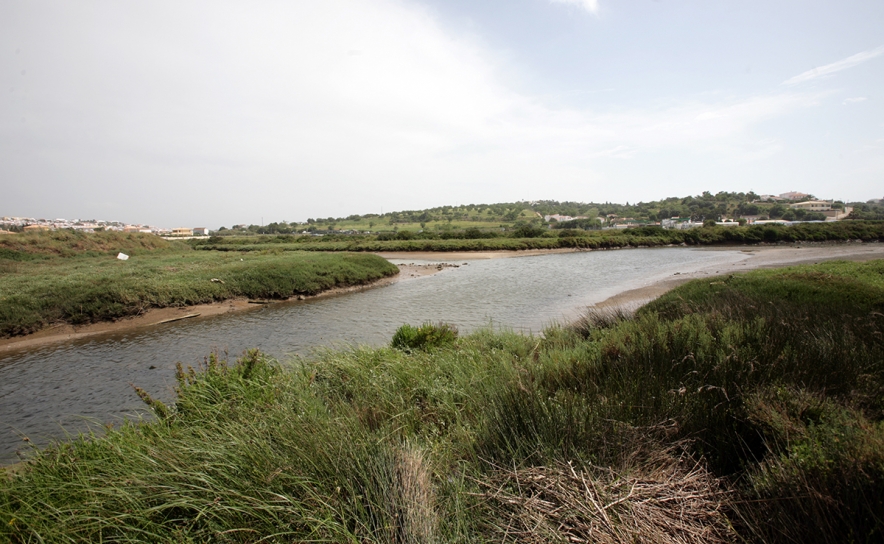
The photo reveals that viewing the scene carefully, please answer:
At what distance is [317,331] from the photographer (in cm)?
1423

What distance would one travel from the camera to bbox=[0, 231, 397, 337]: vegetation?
1514 centimetres

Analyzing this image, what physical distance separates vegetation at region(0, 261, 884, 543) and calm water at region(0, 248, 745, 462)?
2.02 m

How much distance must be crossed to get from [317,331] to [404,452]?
11.8 m

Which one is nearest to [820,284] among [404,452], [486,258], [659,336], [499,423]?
[659,336]

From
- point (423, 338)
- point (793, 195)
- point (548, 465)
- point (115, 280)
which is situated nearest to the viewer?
point (548, 465)

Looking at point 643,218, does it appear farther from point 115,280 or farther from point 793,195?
point 115,280

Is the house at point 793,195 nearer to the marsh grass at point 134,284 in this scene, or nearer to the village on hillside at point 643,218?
the village on hillside at point 643,218

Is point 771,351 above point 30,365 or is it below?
above

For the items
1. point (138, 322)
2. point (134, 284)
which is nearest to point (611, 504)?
point (138, 322)

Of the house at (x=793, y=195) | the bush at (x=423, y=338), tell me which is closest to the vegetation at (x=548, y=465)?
the bush at (x=423, y=338)

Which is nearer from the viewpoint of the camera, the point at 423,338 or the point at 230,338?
the point at 423,338

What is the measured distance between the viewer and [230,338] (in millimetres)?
13477

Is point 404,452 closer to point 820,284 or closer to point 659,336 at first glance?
point 659,336

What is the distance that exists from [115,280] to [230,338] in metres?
8.47
